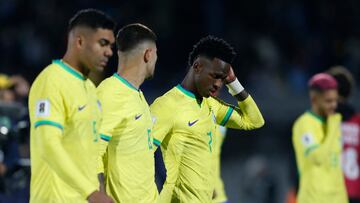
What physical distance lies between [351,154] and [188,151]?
3.94 metres

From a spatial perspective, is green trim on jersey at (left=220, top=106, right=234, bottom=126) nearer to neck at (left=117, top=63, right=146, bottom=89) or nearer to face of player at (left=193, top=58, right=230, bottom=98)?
face of player at (left=193, top=58, right=230, bottom=98)

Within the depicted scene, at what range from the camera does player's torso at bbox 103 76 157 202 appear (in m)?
6.34

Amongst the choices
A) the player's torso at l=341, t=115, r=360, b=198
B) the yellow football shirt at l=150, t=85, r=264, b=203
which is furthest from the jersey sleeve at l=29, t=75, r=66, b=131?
the player's torso at l=341, t=115, r=360, b=198

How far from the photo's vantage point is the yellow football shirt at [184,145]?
22.9 feet

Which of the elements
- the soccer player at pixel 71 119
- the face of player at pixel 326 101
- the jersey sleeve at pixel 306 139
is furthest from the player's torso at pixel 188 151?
the face of player at pixel 326 101

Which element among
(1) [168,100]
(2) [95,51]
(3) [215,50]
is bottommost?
(1) [168,100]

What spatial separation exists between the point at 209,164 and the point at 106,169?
99 cm

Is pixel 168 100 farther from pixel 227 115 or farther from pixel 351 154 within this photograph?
pixel 351 154

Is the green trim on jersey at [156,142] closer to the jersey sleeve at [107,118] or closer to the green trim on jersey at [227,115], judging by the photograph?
the jersey sleeve at [107,118]

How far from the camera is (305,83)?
1650 cm

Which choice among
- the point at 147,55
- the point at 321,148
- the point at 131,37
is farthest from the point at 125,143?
the point at 321,148

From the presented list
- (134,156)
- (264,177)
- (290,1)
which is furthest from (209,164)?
(290,1)

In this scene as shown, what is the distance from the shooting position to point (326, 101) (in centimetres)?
936

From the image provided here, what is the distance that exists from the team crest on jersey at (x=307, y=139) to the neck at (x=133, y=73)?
3050 millimetres
